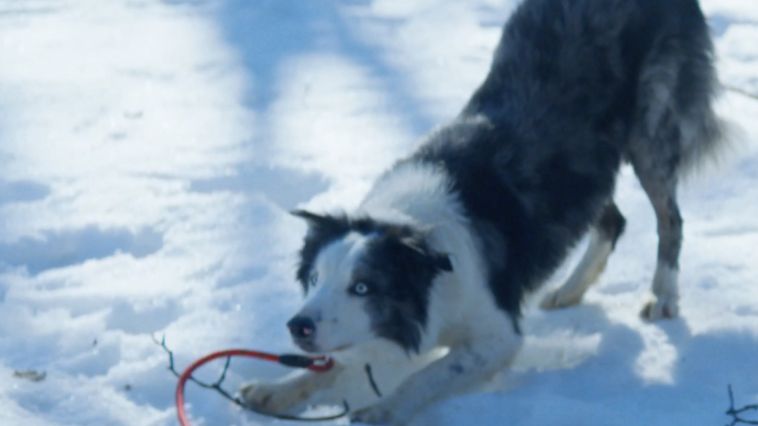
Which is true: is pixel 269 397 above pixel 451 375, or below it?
below

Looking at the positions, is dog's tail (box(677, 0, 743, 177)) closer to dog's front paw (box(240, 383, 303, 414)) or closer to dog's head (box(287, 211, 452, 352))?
dog's head (box(287, 211, 452, 352))

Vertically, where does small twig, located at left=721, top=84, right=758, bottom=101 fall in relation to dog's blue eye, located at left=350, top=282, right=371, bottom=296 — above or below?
below

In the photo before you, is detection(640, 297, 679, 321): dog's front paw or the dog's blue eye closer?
the dog's blue eye

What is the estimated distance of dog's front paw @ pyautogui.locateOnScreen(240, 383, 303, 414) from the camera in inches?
170

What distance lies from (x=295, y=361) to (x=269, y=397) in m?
0.19

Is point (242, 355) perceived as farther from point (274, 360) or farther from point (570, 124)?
point (570, 124)

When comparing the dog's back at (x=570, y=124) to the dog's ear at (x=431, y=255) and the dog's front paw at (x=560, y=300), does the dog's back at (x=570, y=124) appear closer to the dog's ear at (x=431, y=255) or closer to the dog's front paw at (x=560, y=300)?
the dog's front paw at (x=560, y=300)

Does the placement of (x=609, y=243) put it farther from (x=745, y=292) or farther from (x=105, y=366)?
(x=105, y=366)

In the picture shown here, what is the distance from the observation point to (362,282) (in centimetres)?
412

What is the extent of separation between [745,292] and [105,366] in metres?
2.59

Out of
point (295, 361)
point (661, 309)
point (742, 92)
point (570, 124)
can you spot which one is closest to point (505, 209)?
point (570, 124)

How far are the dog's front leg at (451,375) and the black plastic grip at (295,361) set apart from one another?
0.38 metres

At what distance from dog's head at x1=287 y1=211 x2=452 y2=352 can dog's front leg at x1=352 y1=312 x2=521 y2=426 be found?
14 centimetres

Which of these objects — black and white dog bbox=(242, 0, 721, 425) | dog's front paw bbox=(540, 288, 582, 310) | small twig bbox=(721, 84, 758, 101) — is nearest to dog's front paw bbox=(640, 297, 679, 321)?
black and white dog bbox=(242, 0, 721, 425)
